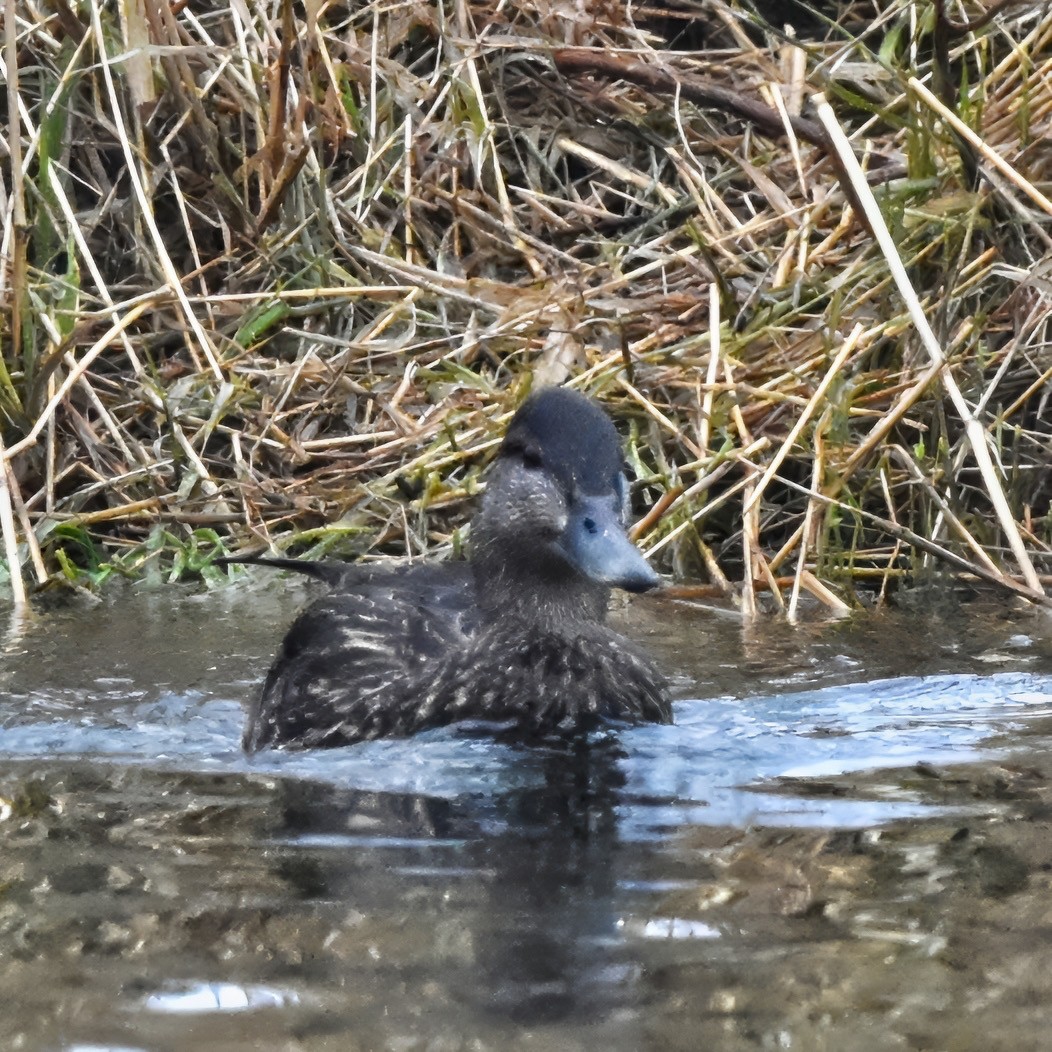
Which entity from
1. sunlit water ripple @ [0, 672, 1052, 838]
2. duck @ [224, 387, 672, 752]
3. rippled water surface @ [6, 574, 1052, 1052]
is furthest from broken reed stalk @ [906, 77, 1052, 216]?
duck @ [224, 387, 672, 752]

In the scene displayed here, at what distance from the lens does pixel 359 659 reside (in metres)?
4.00

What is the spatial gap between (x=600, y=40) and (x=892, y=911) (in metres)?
5.46

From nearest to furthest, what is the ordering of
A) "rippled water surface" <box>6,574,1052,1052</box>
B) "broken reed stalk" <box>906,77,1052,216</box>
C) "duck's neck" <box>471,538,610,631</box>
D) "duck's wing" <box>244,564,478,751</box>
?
"rippled water surface" <box>6,574,1052,1052</box>
"duck's wing" <box>244,564,478,751</box>
"duck's neck" <box>471,538,610,631</box>
"broken reed stalk" <box>906,77,1052,216</box>

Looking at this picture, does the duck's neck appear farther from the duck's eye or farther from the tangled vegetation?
the tangled vegetation

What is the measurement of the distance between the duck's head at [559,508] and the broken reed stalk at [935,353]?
1206 millimetres

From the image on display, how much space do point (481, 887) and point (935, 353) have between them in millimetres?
2775

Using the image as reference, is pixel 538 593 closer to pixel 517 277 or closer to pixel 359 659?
pixel 359 659

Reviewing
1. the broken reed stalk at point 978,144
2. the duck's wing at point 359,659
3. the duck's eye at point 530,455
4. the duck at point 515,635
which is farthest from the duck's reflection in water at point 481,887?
the broken reed stalk at point 978,144

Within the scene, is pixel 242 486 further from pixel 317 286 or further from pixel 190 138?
pixel 190 138

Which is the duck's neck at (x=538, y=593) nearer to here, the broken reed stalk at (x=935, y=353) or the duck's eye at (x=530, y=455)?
the duck's eye at (x=530, y=455)

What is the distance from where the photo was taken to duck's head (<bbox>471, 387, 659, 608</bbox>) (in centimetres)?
368

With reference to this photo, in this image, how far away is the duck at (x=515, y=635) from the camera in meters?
3.78

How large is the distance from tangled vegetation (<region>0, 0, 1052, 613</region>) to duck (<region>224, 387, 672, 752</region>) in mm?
1282

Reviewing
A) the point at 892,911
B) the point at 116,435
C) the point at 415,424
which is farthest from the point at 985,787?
the point at 116,435
